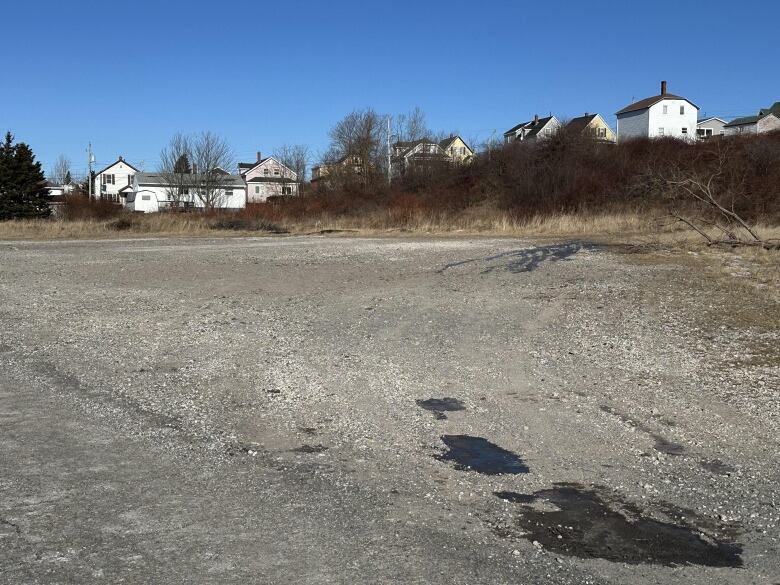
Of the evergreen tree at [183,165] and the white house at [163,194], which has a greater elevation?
the evergreen tree at [183,165]

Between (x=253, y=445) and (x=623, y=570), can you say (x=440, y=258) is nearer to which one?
(x=253, y=445)

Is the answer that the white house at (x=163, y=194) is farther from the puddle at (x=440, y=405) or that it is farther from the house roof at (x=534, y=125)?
the puddle at (x=440, y=405)

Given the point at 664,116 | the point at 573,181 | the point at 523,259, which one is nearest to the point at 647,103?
the point at 664,116

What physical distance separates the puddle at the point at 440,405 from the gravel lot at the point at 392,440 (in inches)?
1.4

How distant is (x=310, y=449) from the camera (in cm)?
570

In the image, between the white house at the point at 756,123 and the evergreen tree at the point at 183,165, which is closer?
the evergreen tree at the point at 183,165

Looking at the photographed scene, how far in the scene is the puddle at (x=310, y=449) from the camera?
222 inches

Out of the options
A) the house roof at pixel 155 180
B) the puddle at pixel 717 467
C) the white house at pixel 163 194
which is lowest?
the puddle at pixel 717 467

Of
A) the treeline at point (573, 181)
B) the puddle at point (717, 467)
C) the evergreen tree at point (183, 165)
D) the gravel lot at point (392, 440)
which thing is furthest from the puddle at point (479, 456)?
the evergreen tree at point (183, 165)

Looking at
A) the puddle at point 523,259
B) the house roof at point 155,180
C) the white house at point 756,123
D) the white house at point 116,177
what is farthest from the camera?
the white house at point 116,177

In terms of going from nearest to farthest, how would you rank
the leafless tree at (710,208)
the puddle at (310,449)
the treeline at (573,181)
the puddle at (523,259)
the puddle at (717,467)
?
the puddle at (717,467), the puddle at (310,449), the puddle at (523,259), the leafless tree at (710,208), the treeline at (573,181)

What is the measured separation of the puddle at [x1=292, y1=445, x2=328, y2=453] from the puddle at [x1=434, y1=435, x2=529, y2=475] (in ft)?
2.78

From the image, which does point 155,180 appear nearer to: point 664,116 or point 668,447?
point 664,116

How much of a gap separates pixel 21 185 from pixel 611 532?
218 ft
